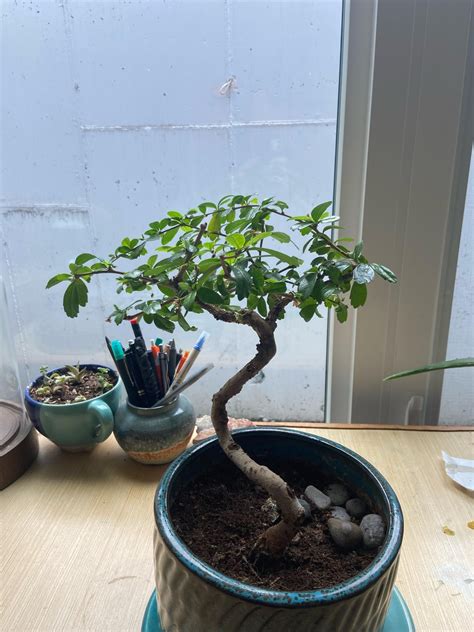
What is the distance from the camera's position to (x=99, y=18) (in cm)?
68

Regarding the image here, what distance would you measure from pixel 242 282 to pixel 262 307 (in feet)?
0.19

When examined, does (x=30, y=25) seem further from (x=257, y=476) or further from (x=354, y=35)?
(x=257, y=476)

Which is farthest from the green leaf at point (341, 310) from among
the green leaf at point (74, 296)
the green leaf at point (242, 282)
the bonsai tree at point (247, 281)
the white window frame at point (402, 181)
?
the white window frame at point (402, 181)

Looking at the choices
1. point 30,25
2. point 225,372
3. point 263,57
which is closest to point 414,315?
point 225,372

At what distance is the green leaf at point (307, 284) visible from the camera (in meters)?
0.35

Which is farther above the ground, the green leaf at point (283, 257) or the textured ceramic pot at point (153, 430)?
the green leaf at point (283, 257)

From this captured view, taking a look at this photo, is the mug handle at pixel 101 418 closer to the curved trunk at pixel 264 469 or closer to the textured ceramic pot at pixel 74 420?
the textured ceramic pot at pixel 74 420

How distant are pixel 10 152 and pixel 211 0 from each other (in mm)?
372

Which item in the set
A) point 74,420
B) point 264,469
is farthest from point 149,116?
point 264,469

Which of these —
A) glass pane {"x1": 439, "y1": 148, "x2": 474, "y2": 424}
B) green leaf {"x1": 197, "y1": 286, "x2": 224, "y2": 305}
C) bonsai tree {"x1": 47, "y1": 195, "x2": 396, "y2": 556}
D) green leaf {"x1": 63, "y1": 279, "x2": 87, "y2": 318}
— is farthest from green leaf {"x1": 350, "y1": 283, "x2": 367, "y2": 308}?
glass pane {"x1": 439, "y1": 148, "x2": 474, "y2": 424}

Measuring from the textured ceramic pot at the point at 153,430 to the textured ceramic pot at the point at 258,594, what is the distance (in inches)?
9.3

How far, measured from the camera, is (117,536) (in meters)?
0.57

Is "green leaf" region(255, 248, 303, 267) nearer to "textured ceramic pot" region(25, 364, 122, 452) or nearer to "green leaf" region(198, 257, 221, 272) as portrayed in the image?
"green leaf" region(198, 257, 221, 272)

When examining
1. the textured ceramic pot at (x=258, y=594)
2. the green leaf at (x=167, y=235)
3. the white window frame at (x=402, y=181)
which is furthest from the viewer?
the white window frame at (x=402, y=181)
